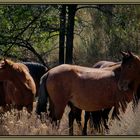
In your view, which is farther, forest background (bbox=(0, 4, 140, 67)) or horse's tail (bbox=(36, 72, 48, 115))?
forest background (bbox=(0, 4, 140, 67))

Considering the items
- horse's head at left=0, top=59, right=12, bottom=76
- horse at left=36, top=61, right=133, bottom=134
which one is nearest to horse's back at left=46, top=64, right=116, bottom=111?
horse at left=36, top=61, right=133, bottom=134

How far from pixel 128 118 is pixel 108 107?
919mm

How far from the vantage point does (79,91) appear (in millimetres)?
8320

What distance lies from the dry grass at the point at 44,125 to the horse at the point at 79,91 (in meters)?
0.21

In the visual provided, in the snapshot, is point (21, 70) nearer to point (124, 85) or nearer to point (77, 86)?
point (77, 86)

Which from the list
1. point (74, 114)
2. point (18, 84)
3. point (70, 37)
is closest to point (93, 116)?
point (74, 114)

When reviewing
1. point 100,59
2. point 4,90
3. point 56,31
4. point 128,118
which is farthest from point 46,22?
point 128,118

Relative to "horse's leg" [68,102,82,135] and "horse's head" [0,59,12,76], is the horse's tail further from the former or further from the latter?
"horse's head" [0,59,12,76]

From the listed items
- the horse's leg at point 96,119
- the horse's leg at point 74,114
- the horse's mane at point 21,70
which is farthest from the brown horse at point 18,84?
the horse's leg at point 96,119

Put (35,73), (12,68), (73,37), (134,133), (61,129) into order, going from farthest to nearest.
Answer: (73,37), (35,73), (12,68), (61,129), (134,133)

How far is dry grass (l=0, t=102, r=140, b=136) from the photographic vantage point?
24.2 ft

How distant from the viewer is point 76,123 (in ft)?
28.7

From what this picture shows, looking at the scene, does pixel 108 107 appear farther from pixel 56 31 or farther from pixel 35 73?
pixel 56 31

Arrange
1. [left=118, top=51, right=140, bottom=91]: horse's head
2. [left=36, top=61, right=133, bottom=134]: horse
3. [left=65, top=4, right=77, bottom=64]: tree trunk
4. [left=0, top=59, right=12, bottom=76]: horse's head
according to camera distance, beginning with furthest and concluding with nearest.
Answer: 1. [left=65, top=4, right=77, bottom=64]: tree trunk
2. [left=0, top=59, right=12, bottom=76]: horse's head
3. [left=36, top=61, right=133, bottom=134]: horse
4. [left=118, top=51, right=140, bottom=91]: horse's head
